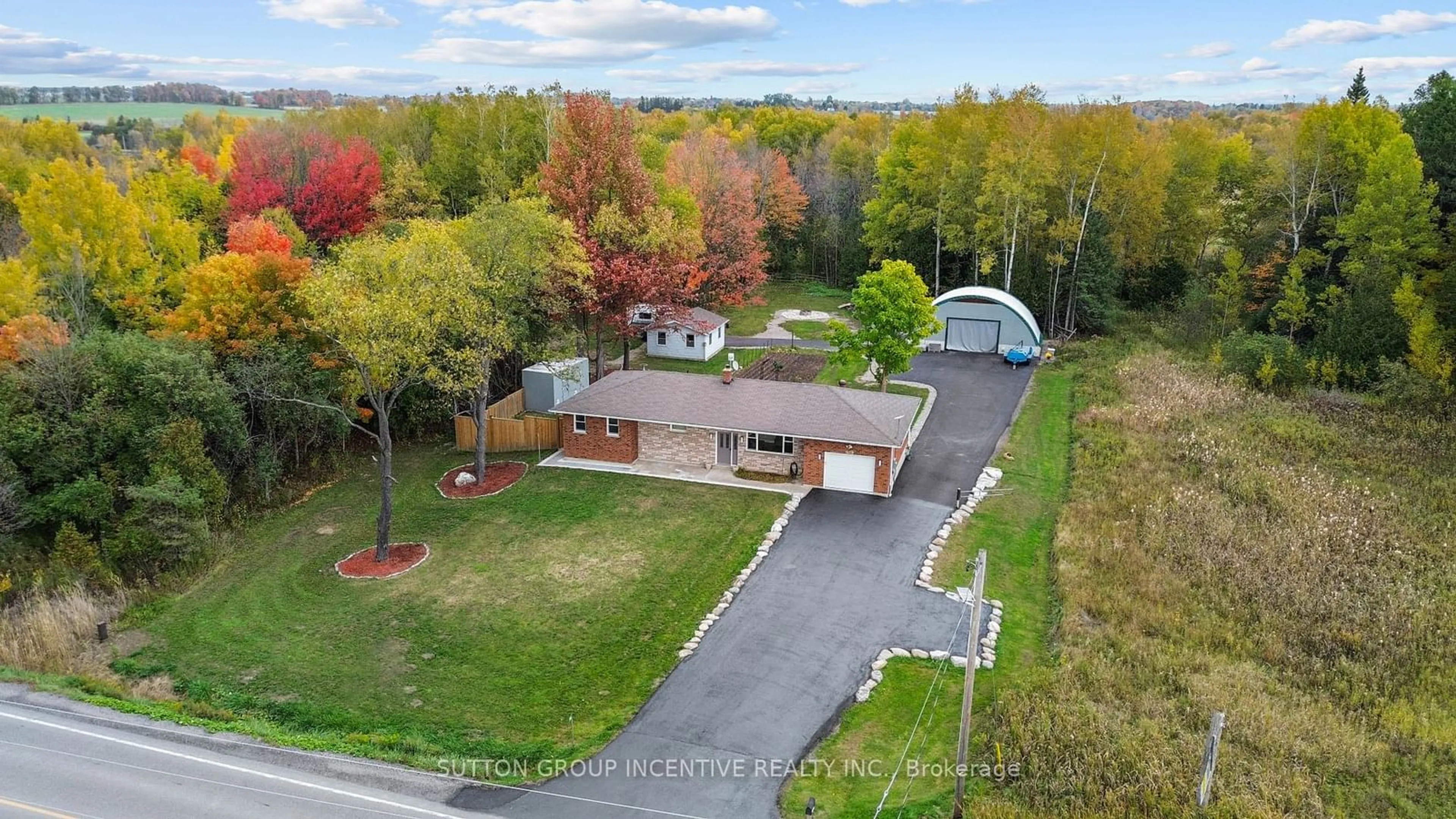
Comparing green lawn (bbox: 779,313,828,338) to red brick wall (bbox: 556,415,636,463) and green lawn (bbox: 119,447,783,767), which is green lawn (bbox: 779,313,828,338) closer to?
red brick wall (bbox: 556,415,636,463)

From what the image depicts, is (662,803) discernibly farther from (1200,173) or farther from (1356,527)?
(1200,173)

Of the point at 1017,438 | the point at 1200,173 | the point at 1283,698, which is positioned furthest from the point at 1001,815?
the point at 1200,173

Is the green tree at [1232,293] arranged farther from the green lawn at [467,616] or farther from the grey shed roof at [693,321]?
the green lawn at [467,616]

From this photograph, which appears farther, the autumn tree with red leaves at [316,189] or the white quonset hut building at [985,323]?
the autumn tree with red leaves at [316,189]

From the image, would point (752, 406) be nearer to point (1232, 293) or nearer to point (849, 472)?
point (849, 472)

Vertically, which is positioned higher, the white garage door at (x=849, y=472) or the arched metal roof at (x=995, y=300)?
the arched metal roof at (x=995, y=300)

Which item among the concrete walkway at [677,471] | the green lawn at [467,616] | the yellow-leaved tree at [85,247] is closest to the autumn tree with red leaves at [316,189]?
the yellow-leaved tree at [85,247]

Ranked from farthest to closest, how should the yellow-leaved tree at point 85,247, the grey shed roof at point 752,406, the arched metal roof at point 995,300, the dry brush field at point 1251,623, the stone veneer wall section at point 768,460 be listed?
the arched metal roof at point 995,300 < the yellow-leaved tree at point 85,247 < the stone veneer wall section at point 768,460 < the grey shed roof at point 752,406 < the dry brush field at point 1251,623
